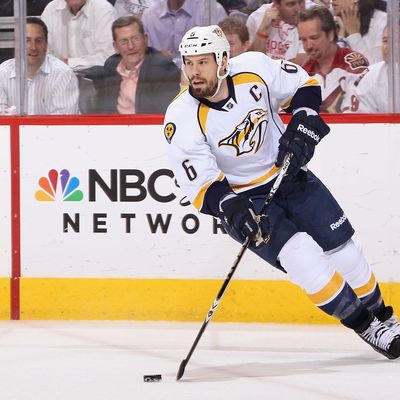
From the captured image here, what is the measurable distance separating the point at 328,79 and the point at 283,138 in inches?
36.2

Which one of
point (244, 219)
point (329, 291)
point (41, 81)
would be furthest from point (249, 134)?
point (41, 81)

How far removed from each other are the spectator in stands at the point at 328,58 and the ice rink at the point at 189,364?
0.95 metres

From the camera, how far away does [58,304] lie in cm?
451

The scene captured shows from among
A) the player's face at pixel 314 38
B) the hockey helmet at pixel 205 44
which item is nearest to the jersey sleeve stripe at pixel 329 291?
the hockey helmet at pixel 205 44

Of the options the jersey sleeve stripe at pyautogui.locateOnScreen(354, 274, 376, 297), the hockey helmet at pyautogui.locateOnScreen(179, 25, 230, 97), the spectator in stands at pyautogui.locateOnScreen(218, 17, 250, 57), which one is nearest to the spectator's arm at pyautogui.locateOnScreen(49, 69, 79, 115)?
the spectator in stands at pyautogui.locateOnScreen(218, 17, 250, 57)

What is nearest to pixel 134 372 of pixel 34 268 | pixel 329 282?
pixel 329 282

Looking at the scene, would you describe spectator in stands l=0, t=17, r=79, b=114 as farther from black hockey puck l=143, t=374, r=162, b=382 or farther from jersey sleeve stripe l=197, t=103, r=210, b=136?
black hockey puck l=143, t=374, r=162, b=382

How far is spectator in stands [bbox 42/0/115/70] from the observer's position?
4.50 m

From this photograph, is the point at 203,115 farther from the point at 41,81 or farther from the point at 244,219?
the point at 41,81

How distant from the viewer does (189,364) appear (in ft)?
11.8

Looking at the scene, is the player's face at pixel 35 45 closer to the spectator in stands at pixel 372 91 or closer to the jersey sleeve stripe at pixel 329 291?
the spectator in stands at pixel 372 91

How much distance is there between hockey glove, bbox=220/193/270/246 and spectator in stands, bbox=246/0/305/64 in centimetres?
119

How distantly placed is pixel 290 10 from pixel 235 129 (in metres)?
1.03

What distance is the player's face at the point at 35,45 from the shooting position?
14.9 feet
